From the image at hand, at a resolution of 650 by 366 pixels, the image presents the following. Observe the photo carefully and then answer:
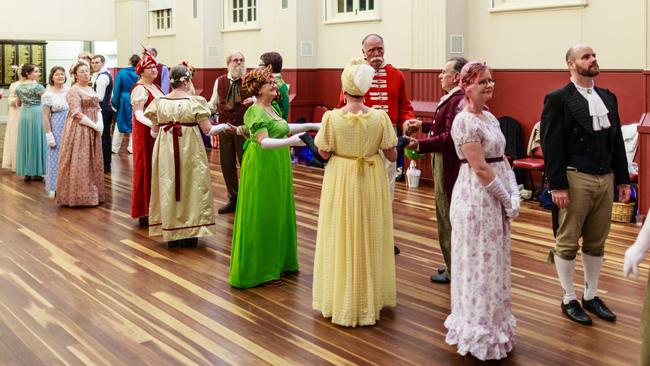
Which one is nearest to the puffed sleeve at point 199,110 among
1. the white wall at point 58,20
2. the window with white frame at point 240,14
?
the window with white frame at point 240,14

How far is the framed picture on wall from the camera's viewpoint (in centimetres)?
1680

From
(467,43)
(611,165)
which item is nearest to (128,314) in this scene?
(611,165)

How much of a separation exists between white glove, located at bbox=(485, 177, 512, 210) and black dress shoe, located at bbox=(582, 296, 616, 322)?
117 cm

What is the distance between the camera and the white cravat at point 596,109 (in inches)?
162

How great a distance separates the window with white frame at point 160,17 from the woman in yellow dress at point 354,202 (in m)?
11.5

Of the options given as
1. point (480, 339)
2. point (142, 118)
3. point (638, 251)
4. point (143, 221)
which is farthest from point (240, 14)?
point (638, 251)

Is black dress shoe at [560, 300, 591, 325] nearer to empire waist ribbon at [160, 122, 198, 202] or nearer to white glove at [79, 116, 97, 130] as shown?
empire waist ribbon at [160, 122, 198, 202]

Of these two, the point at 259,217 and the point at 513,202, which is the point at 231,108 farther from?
the point at 513,202

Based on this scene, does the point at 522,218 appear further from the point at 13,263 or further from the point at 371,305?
the point at 13,263

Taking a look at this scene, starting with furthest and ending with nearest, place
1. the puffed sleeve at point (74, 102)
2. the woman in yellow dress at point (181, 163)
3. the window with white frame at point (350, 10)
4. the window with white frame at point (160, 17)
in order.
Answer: the window with white frame at point (160, 17) → the window with white frame at point (350, 10) → the puffed sleeve at point (74, 102) → the woman in yellow dress at point (181, 163)

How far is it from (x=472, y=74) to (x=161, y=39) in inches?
492

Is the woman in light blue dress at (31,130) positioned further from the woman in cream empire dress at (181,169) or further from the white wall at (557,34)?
the white wall at (557,34)

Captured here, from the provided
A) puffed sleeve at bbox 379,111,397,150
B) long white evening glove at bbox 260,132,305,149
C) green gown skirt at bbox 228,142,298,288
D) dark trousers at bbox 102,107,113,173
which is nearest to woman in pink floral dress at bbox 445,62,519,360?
puffed sleeve at bbox 379,111,397,150

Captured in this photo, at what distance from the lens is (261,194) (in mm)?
4938
